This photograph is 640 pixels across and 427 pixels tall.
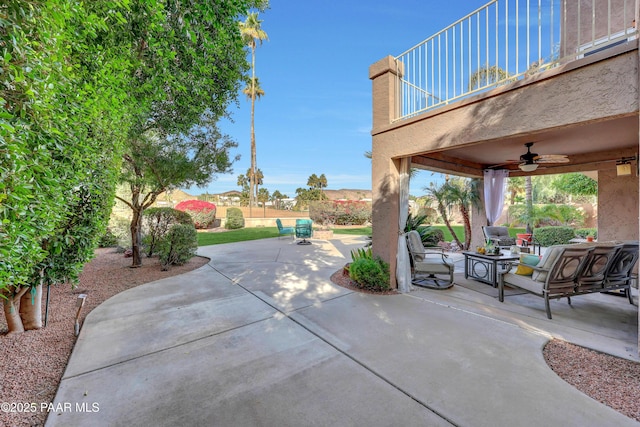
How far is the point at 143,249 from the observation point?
7824 millimetres

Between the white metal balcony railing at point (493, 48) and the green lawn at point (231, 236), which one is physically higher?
the white metal balcony railing at point (493, 48)

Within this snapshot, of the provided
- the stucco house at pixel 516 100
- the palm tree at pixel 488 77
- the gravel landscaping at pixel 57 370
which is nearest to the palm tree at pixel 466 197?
the stucco house at pixel 516 100

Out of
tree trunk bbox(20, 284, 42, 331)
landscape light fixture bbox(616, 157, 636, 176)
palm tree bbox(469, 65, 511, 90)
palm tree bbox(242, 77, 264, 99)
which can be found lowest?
tree trunk bbox(20, 284, 42, 331)

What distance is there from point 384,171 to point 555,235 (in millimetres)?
10006

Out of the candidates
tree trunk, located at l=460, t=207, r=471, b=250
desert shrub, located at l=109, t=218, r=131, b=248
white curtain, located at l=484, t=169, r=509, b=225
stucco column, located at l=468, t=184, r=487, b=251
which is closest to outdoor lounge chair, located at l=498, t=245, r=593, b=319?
white curtain, located at l=484, t=169, r=509, b=225

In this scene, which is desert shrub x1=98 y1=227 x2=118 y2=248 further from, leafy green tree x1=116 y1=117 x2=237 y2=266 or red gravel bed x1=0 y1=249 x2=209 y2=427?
red gravel bed x1=0 y1=249 x2=209 y2=427

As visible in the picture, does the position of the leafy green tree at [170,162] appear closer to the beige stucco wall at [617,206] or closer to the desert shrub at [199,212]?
the beige stucco wall at [617,206]

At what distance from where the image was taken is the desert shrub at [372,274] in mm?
4961

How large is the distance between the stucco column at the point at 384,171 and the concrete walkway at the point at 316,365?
1.09 meters

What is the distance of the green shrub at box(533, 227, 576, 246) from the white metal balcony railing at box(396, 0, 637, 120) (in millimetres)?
7418

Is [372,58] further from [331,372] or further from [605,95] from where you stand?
[331,372]

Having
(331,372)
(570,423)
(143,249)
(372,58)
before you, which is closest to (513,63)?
(372,58)

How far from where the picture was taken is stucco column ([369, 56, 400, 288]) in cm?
501

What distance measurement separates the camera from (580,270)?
392cm
